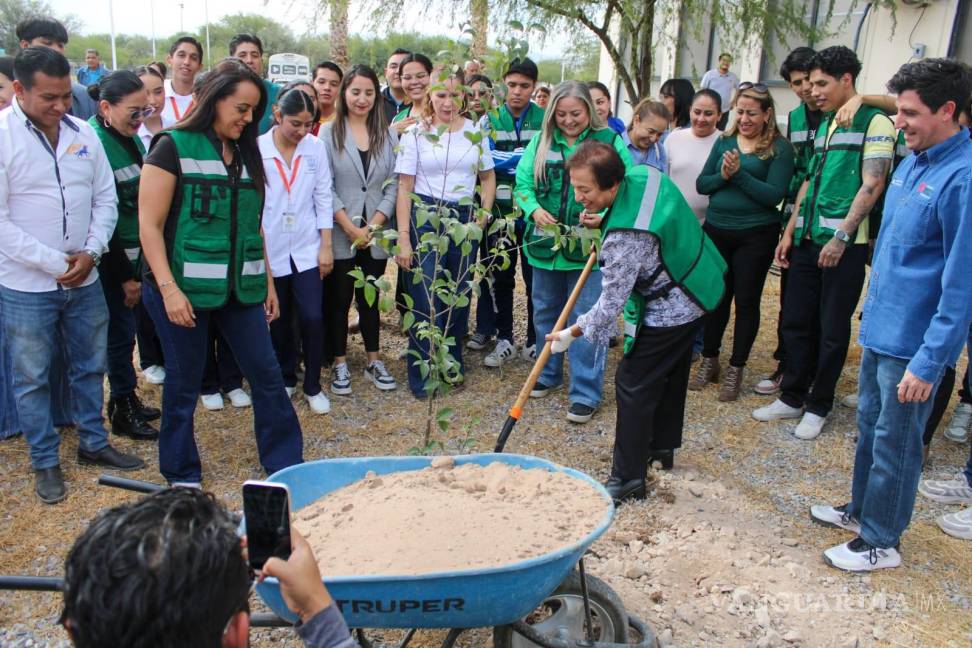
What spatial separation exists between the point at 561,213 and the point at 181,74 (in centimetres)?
293

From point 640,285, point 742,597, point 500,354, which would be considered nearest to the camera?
point 742,597

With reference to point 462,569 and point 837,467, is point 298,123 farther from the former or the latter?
point 837,467

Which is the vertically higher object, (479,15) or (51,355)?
(479,15)

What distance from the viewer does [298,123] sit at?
Answer: 413cm

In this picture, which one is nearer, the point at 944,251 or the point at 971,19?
the point at 944,251

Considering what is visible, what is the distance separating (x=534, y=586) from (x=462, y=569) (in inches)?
8.3

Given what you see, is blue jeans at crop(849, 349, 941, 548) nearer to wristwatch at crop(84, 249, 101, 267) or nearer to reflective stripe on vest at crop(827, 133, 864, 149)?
reflective stripe on vest at crop(827, 133, 864, 149)

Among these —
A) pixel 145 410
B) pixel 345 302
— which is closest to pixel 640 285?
pixel 345 302

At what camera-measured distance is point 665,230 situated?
11.0 feet

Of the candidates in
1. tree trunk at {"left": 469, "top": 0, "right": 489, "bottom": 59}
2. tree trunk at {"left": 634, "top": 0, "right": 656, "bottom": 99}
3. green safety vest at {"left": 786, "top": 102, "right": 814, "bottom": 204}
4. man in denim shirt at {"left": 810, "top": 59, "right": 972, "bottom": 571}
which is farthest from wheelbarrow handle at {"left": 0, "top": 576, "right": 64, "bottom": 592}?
tree trunk at {"left": 634, "top": 0, "right": 656, "bottom": 99}

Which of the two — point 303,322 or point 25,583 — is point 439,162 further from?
point 25,583

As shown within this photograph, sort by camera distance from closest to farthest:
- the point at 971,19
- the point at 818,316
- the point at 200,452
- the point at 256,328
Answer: the point at 256,328
the point at 200,452
the point at 818,316
the point at 971,19

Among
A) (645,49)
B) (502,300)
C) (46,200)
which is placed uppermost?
(645,49)

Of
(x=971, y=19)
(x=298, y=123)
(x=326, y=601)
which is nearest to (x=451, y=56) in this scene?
(x=298, y=123)
